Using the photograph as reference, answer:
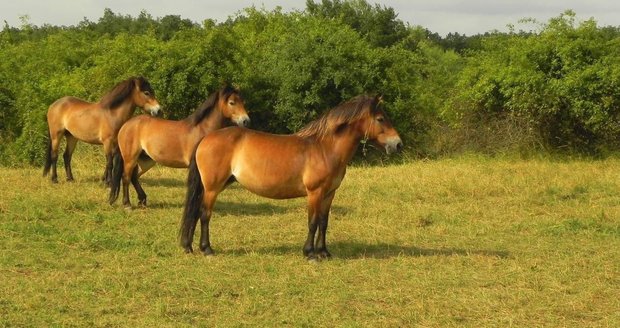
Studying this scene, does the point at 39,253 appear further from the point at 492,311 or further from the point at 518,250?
the point at 518,250

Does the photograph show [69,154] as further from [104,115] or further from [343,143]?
[343,143]

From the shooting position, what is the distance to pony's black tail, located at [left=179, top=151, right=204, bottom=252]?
8.41m

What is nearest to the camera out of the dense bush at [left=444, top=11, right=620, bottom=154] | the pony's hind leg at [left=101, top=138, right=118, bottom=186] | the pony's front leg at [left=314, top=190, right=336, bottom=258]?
the pony's front leg at [left=314, top=190, right=336, bottom=258]

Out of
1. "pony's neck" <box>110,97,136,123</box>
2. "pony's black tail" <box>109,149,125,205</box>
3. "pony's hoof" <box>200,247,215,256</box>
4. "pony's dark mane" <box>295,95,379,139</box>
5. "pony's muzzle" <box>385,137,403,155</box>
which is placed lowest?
"pony's hoof" <box>200,247,215,256</box>

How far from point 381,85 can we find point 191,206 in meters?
13.4

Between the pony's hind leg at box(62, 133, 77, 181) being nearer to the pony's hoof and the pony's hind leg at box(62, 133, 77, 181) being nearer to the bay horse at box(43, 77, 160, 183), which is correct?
the bay horse at box(43, 77, 160, 183)

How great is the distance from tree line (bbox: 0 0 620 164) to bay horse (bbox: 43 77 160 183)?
5.38 meters

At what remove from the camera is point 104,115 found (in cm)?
1277

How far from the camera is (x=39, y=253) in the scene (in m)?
8.16

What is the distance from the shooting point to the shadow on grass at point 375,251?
8.51m

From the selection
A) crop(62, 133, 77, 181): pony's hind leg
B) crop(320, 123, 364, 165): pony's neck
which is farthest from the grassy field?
crop(320, 123, 364, 165): pony's neck

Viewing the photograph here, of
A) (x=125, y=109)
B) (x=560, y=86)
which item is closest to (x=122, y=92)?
(x=125, y=109)

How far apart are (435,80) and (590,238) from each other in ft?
69.3

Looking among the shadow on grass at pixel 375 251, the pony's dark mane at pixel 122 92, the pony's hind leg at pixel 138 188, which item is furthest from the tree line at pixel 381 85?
the shadow on grass at pixel 375 251
